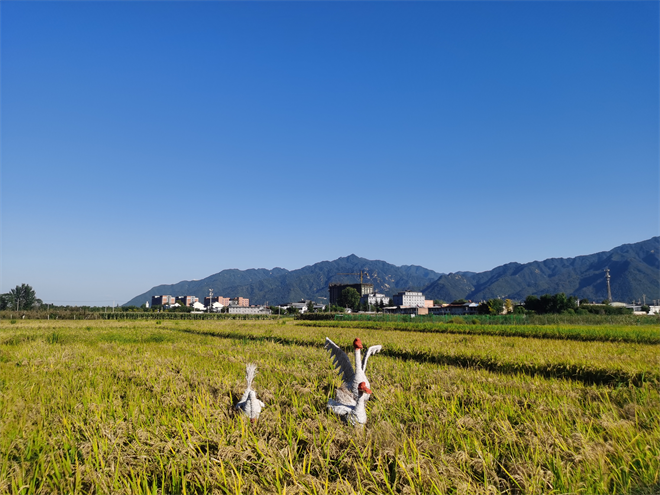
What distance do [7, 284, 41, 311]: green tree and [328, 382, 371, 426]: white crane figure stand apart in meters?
156

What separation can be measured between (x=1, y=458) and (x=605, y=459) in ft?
18.2

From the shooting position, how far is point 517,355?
34.5ft

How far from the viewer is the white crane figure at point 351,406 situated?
13.5 feet

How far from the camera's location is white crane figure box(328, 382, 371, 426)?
4.13 metres

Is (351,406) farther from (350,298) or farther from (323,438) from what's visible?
(350,298)

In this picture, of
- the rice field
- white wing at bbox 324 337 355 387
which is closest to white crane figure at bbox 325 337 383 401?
white wing at bbox 324 337 355 387

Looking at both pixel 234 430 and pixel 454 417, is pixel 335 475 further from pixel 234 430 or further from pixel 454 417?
pixel 454 417

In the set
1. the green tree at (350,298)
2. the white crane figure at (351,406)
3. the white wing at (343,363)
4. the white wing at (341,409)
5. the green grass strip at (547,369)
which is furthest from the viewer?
the green tree at (350,298)

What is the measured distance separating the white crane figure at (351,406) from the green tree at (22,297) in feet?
511

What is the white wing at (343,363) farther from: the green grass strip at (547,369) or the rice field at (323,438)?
the green grass strip at (547,369)

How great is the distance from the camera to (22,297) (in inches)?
4973

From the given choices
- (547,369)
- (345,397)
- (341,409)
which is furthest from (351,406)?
(547,369)

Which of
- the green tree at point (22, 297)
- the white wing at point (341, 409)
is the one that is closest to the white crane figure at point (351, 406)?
the white wing at point (341, 409)

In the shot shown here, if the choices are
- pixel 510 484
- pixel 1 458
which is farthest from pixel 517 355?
pixel 1 458
